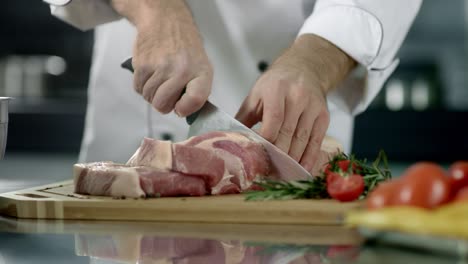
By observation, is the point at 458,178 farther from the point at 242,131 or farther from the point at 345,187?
the point at 242,131

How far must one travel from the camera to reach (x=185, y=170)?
1.38 meters

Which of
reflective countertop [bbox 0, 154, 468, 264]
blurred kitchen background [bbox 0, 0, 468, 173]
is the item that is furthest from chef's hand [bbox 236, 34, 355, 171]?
blurred kitchen background [bbox 0, 0, 468, 173]

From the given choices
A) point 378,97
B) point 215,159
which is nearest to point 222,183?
point 215,159

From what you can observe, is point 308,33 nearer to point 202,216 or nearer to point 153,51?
point 153,51

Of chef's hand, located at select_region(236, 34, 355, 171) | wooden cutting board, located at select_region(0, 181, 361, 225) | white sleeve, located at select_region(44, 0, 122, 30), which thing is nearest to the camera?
wooden cutting board, located at select_region(0, 181, 361, 225)

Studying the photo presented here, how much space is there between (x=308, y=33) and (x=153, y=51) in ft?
1.24

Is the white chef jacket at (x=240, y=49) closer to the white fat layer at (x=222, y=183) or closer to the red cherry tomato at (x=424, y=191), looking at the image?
the white fat layer at (x=222, y=183)

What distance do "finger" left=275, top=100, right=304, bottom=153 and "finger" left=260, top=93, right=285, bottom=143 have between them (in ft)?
0.07

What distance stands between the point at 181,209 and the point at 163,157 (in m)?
0.16

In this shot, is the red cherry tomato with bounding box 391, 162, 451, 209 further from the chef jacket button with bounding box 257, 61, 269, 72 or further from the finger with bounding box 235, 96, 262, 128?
the chef jacket button with bounding box 257, 61, 269, 72

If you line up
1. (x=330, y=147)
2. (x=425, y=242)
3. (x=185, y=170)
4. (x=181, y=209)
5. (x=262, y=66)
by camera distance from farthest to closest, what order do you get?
1. (x=262, y=66)
2. (x=330, y=147)
3. (x=185, y=170)
4. (x=181, y=209)
5. (x=425, y=242)

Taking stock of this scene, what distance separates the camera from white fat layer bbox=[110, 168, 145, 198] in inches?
53.8

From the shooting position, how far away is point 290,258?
950 mm

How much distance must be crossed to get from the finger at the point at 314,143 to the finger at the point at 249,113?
112 millimetres
